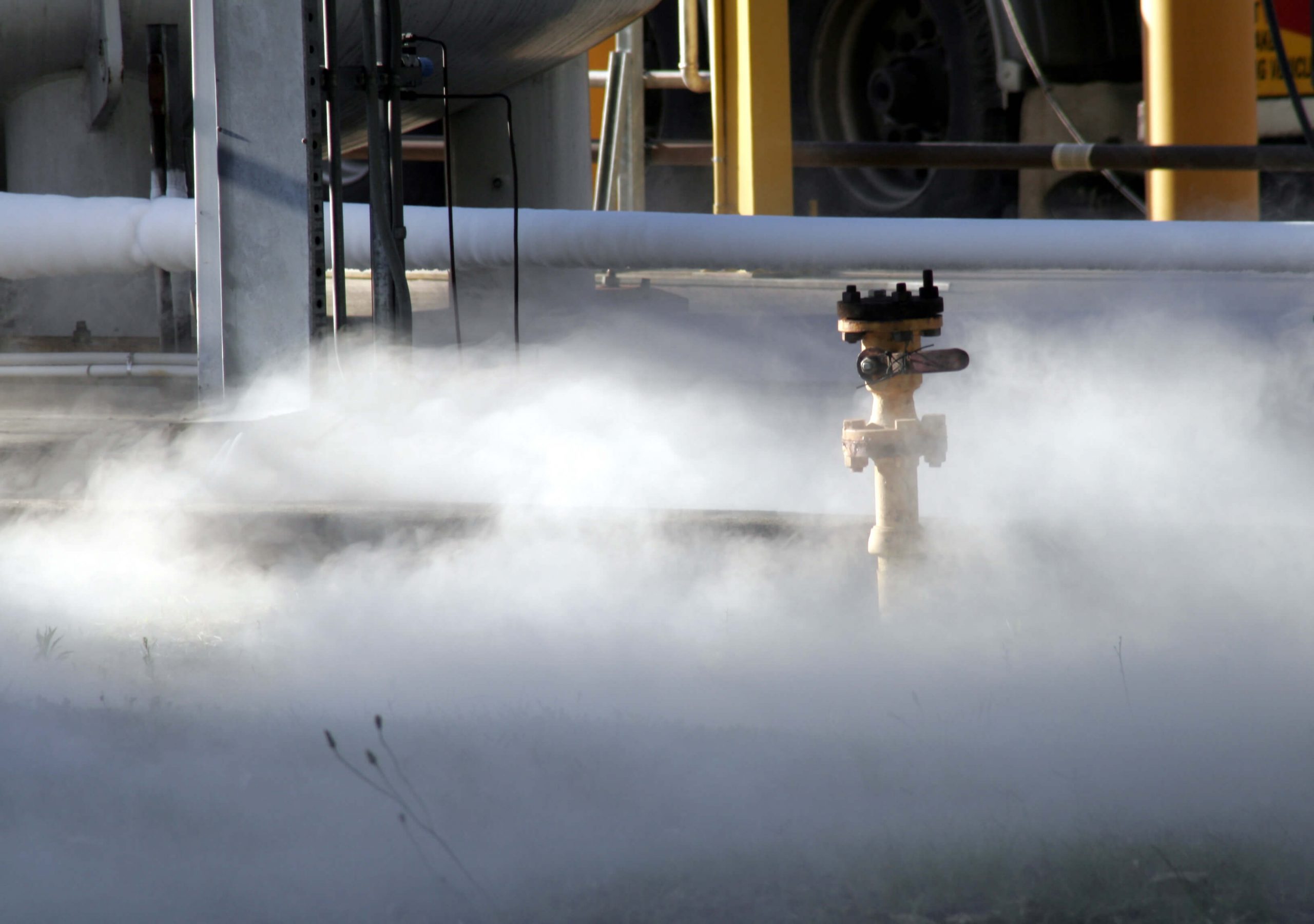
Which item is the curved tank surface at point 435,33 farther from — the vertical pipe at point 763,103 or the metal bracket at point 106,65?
the vertical pipe at point 763,103

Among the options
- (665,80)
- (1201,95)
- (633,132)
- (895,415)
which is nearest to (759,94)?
(633,132)

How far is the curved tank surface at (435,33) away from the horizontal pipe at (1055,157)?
0.39 metres

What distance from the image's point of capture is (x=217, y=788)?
1.79m

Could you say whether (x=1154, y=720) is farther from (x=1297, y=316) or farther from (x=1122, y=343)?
(x=1297, y=316)

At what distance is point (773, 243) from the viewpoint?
3.79 metres

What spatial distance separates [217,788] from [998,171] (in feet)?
18.9

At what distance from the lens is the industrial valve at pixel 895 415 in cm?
215

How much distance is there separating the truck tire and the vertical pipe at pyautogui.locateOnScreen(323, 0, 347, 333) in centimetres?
402

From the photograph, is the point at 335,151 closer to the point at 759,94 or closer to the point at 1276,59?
the point at 759,94

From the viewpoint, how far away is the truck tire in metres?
6.47

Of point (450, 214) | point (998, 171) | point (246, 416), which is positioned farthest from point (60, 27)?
point (998, 171)

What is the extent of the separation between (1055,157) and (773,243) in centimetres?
223

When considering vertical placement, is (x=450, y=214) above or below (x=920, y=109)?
below

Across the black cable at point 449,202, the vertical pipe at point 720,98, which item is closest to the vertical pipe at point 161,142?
the black cable at point 449,202
